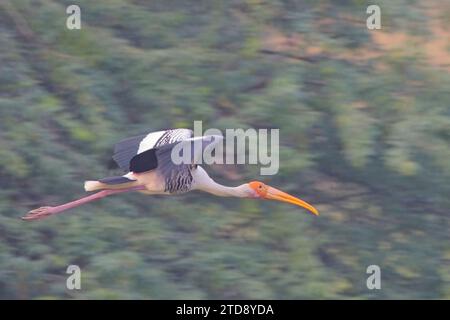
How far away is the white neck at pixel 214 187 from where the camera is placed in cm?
604

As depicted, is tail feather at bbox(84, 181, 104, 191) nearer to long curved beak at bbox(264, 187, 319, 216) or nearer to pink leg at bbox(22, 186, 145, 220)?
pink leg at bbox(22, 186, 145, 220)

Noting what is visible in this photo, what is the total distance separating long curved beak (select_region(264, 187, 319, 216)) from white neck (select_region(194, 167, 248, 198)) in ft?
0.34

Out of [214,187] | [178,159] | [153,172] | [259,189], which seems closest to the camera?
[178,159]

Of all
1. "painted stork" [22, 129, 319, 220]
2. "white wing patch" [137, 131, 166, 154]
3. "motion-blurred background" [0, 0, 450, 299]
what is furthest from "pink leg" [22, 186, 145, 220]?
"white wing patch" [137, 131, 166, 154]

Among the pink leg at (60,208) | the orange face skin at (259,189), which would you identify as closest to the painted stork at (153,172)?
the pink leg at (60,208)

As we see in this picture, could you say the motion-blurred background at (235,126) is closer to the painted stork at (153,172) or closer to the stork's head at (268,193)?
the stork's head at (268,193)

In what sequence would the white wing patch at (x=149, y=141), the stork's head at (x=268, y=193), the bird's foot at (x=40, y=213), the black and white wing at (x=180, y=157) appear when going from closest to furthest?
the black and white wing at (x=180, y=157) < the white wing patch at (x=149, y=141) < the bird's foot at (x=40, y=213) < the stork's head at (x=268, y=193)

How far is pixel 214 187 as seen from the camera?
20.2ft

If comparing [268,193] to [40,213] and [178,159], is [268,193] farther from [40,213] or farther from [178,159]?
[40,213]

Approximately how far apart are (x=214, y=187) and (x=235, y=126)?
413 millimetres

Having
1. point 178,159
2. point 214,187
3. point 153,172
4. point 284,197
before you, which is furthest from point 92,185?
point 284,197

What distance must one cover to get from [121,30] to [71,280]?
121cm

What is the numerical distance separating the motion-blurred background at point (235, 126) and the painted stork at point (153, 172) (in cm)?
26
